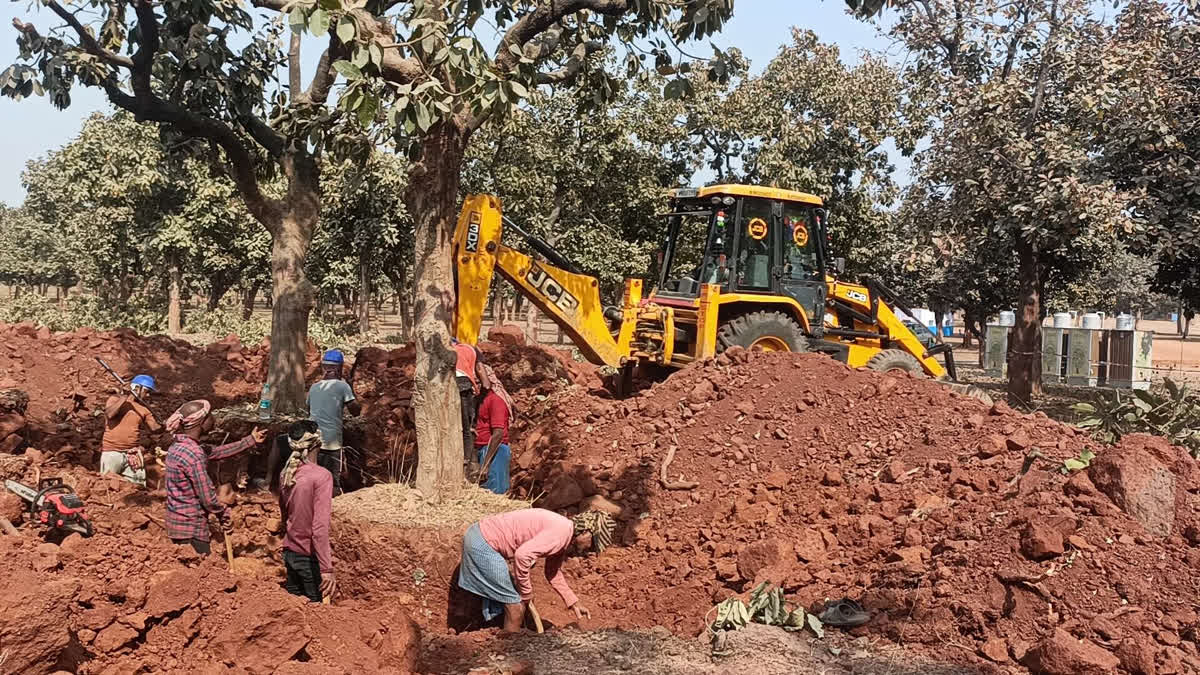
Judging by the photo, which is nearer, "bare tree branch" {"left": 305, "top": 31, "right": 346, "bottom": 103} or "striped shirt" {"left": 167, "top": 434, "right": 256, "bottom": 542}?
"striped shirt" {"left": 167, "top": 434, "right": 256, "bottom": 542}

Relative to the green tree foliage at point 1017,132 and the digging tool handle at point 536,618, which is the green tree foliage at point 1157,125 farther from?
the digging tool handle at point 536,618

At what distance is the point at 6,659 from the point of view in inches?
146

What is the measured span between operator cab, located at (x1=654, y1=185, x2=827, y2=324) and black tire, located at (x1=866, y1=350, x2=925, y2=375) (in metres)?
0.94

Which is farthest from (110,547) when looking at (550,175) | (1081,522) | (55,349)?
(550,175)

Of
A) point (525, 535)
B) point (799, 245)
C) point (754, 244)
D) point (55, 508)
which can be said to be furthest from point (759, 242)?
point (55, 508)

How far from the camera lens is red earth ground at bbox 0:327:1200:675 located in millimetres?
4566

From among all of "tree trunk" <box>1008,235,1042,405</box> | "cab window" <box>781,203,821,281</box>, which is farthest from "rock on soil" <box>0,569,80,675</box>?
"tree trunk" <box>1008,235,1042,405</box>

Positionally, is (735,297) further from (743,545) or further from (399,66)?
(399,66)

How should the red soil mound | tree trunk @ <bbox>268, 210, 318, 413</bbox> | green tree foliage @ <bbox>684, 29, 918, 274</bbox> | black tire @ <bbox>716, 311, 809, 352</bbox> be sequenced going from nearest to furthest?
1. the red soil mound
2. tree trunk @ <bbox>268, 210, 318, 413</bbox>
3. black tire @ <bbox>716, 311, 809, 352</bbox>
4. green tree foliage @ <bbox>684, 29, 918, 274</bbox>

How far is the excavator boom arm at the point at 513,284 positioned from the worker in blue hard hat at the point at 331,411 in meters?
1.19

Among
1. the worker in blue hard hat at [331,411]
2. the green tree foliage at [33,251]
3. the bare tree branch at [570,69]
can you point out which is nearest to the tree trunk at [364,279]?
the worker in blue hard hat at [331,411]

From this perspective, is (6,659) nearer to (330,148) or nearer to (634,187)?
(330,148)

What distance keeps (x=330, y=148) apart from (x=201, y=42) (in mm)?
1553

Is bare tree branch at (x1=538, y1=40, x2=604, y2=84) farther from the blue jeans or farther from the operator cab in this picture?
the operator cab
